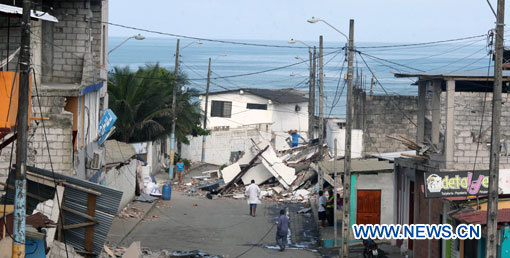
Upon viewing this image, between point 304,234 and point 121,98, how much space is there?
51.4 ft

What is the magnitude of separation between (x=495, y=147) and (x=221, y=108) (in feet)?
173

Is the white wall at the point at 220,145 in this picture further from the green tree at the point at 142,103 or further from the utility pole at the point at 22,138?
the utility pole at the point at 22,138

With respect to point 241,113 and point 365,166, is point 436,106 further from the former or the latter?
point 241,113

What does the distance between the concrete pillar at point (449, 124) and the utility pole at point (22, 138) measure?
10.8 meters

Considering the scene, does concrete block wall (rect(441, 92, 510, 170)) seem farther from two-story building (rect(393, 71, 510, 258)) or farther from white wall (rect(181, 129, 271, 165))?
white wall (rect(181, 129, 271, 165))

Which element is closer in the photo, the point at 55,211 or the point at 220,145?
the point at 55,211

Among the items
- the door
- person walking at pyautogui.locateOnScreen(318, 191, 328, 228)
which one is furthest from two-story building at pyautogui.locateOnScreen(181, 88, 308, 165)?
the door

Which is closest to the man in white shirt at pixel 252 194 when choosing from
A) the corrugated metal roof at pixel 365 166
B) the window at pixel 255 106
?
the corrugated metal roof at pixel 365 166

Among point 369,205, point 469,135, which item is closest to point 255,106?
point 369,205

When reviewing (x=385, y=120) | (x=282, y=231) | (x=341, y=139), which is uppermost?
(x=385, y=120)

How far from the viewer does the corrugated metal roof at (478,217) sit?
16938 mm

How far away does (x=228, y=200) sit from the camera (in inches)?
1480

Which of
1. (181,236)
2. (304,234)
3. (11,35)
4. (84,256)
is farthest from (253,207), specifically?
(84,256)

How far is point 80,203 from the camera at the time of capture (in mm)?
17656
